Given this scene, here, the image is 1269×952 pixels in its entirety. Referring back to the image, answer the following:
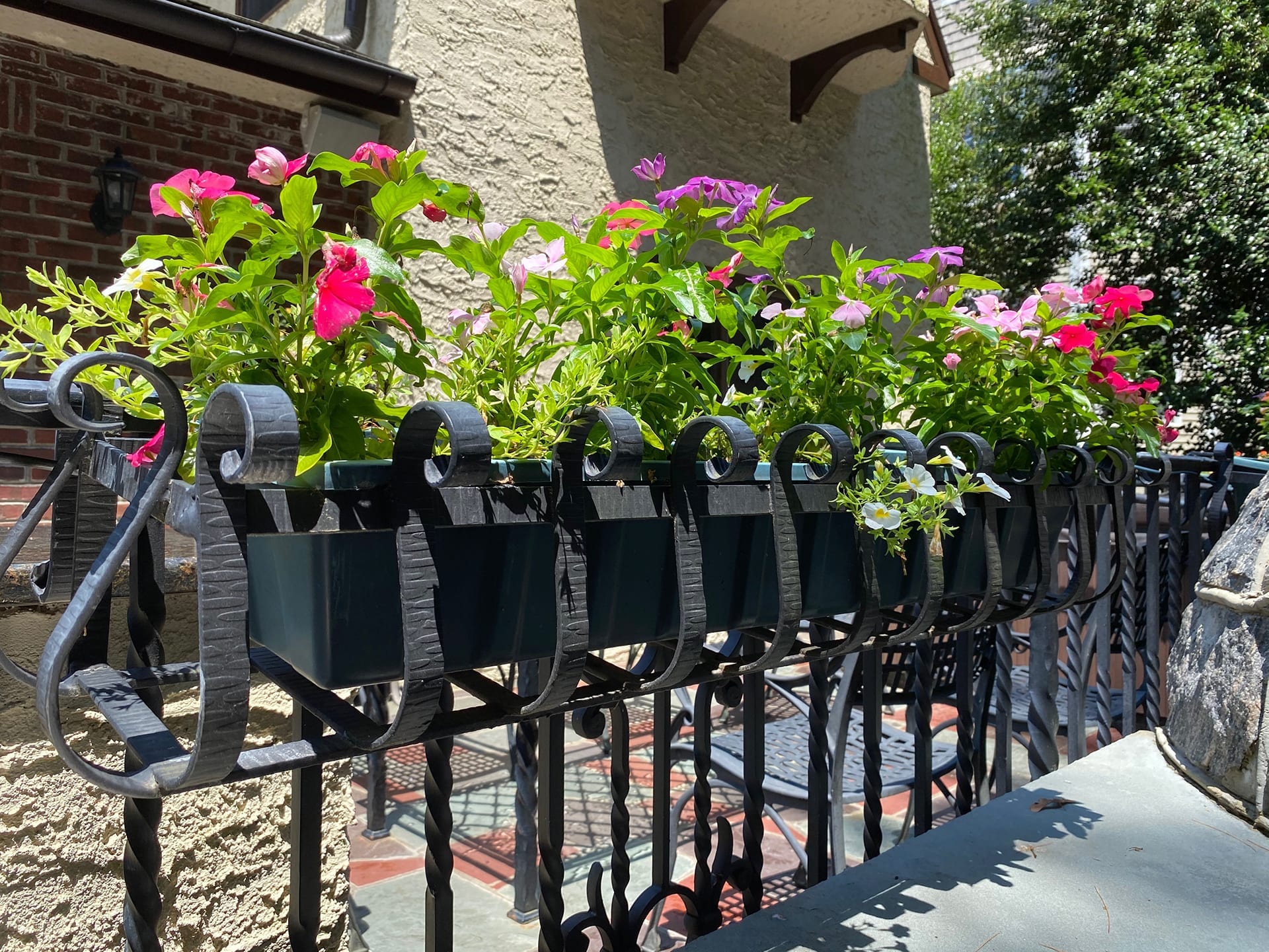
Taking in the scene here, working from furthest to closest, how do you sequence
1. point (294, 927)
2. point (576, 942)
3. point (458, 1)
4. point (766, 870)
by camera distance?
point (458, 1) < point (766, 870) < point (576, 942) < point (294, 927)

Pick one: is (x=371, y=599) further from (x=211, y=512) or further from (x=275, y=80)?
→ (x=275, y=80)

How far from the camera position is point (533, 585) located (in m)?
0.79

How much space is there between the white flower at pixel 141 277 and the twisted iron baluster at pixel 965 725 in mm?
1522

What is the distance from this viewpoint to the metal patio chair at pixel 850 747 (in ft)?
8.29

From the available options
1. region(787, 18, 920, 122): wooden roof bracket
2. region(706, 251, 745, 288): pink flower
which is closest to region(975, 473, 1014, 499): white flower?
region(706, 251, 745, 288): pink flower

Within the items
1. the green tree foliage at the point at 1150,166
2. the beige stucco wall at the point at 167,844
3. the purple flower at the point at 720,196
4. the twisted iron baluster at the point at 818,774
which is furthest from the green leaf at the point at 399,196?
the green tree foliage at the point at 1150,166

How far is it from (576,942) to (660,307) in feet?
2.91

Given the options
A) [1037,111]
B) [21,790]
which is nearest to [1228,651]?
[21,790]

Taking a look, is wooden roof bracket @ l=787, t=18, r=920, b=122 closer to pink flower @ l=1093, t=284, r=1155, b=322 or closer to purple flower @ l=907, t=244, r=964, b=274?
pink flower @ l=1093, t=284, r=1155, b=322

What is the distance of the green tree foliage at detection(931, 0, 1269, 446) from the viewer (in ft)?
27.7

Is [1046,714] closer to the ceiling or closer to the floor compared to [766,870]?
closer to the ceiling

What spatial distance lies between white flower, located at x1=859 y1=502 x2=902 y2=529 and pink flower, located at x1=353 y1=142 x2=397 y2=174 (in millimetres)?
600

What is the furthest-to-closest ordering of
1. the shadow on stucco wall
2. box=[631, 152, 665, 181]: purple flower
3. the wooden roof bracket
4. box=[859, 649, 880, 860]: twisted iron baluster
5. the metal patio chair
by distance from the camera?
the wooden roof bracket → the shadow on stucco wall → the metal patio chair → box=[859, 649, 880, 860]: twisted iron baluster → box=[631, 152, 665, 181]: purple flower

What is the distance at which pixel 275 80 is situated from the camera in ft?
13.6
